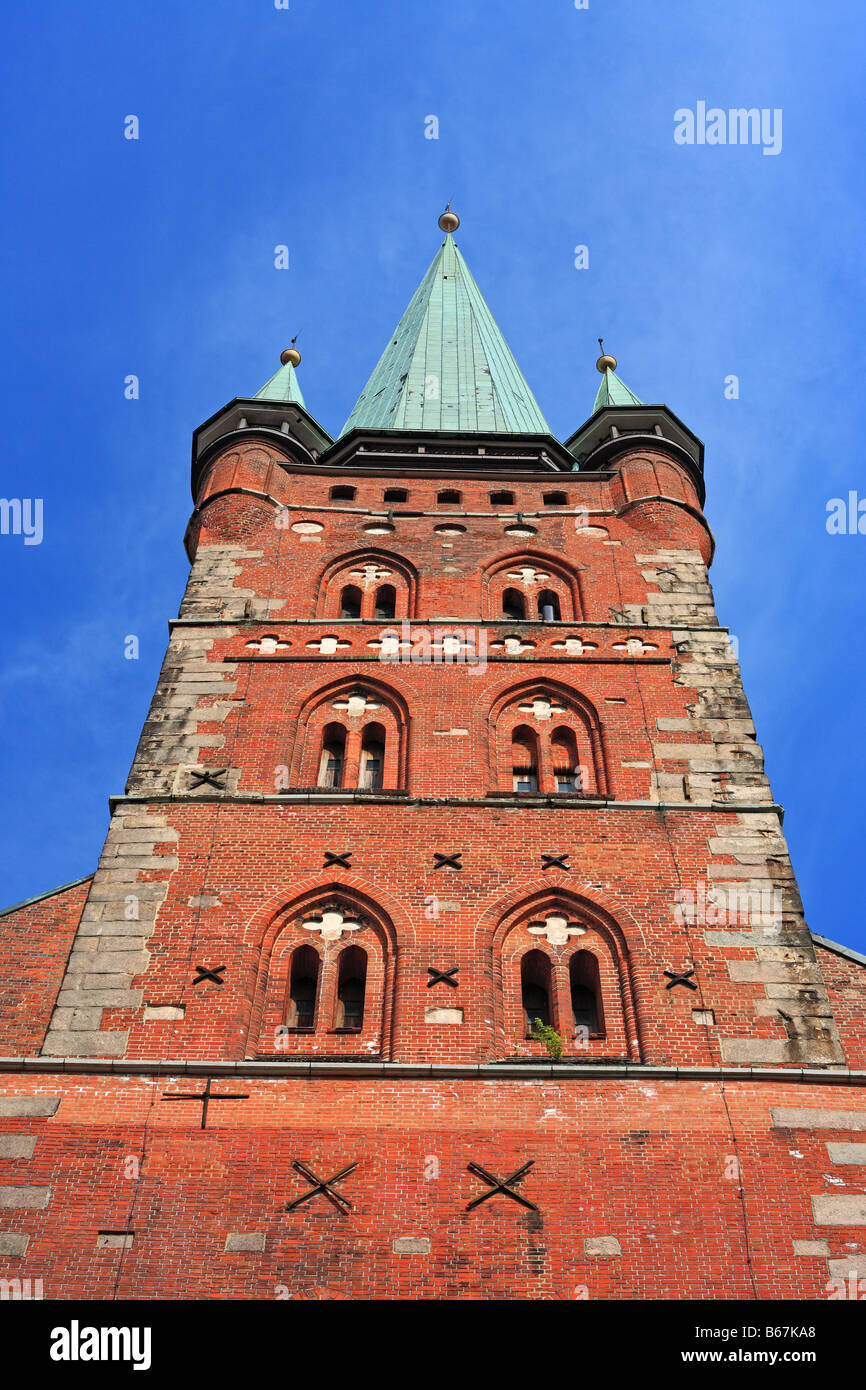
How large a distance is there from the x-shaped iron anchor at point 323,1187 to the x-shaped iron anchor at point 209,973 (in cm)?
225

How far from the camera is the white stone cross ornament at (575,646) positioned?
18781 millimetres

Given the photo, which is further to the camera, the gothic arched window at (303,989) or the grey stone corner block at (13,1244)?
the gothic arched window at (303,989)

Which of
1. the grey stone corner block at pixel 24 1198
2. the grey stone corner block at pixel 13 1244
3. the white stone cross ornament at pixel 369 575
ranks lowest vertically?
the grey stone corner block at pixel 13 1244

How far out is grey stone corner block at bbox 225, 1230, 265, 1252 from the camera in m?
11.5

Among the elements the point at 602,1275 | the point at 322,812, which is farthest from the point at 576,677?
the point at 602,1275

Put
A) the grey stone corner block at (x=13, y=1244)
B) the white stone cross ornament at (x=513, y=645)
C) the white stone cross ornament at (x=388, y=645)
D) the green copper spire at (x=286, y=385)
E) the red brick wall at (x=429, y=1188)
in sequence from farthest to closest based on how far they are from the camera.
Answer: the green copper spire at (x=286, y=385)
the white stone cross ornament at (x=513, y=645)
the white stone cross ornament at (x=388, y=645)
the grey stone corner block at (x=13, y=1244)
the red brick wall at (x=429, y=1188)

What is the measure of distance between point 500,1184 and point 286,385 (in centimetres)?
1732

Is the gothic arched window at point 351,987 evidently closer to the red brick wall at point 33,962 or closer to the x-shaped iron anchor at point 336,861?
the x-shaped iron anchor at point 336,861

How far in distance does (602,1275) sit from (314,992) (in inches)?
164

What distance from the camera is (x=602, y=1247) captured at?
11484 millimetres

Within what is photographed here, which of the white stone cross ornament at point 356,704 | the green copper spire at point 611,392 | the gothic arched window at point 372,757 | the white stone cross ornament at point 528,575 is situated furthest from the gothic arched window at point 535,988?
the green copper spire at point 611,392

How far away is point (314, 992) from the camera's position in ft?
47.1

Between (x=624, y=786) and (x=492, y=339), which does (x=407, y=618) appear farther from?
(x=492, y=339)

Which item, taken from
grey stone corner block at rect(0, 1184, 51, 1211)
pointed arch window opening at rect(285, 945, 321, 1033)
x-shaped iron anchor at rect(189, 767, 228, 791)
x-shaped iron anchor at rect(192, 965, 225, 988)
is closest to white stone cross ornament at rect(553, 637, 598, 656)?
x-shaped iron anchor at rect(189, 767, 228, 791)
